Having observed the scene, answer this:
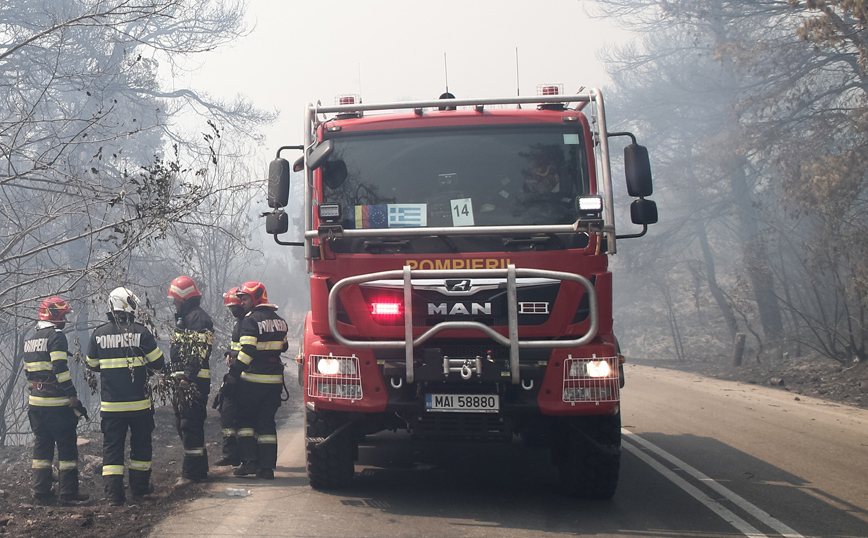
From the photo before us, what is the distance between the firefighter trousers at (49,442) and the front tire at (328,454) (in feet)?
7.13

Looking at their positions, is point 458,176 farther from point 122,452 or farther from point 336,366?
point 122,452

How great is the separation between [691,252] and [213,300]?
26.6m

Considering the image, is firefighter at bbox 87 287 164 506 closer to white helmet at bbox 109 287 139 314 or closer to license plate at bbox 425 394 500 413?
white helmet at bbox 109 287 139 314

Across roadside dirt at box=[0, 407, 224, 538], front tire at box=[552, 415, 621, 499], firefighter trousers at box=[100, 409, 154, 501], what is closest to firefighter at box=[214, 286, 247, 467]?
roadside dirt at box=[0, 407, 224, 538]

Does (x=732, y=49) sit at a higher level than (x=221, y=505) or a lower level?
higher

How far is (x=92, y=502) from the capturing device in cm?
675

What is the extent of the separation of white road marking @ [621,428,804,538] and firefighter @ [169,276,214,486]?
163 inches

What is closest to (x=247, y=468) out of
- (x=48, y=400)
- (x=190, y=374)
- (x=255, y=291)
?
(x=190, y=374)

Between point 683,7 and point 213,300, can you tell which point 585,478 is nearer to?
point 213,300

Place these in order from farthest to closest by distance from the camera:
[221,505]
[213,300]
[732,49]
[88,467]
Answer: [732,49]
[213,300]
[88,467]
[221,505]

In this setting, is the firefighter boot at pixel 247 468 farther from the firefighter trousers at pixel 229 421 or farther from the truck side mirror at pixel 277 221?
the truck side mirror at pixel 277 221

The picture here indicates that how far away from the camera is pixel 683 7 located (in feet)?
78.0

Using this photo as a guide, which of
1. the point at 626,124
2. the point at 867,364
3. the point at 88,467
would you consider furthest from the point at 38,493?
the point at 626,124

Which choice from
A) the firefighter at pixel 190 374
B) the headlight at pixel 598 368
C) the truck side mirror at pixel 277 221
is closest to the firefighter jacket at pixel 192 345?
the firefighter at pixel 190 374
